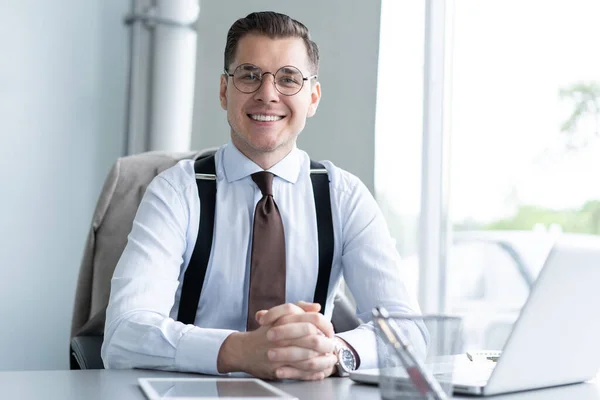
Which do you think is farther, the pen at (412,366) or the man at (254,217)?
the man at (254,217)

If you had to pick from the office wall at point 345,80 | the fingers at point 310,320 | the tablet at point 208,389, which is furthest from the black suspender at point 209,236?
the office wall at point 345,80

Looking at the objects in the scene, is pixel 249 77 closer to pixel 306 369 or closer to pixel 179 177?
pixel 179 177

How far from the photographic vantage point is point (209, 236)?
65.2 inches

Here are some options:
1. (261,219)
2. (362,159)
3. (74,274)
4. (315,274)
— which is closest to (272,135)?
(261,219)

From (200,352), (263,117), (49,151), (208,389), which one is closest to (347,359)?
(200,352)

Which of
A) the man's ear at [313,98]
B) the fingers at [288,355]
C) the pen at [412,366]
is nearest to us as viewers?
the pen at [412,366]

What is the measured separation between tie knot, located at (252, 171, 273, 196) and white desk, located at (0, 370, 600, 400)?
0.64 meters

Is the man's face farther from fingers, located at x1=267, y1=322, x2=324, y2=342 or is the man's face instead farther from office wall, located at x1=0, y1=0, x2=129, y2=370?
office wall, located at x1=0, y1=0, x2=129, y2=370

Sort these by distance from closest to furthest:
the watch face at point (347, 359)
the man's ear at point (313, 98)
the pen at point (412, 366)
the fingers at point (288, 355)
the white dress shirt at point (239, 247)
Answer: the pen at point (412, 366) < the fingers at point (288, 355) < the watch face at point (347, 359) < the white dress shirt at point (239, 247) < the man's ear at point (313, 98)

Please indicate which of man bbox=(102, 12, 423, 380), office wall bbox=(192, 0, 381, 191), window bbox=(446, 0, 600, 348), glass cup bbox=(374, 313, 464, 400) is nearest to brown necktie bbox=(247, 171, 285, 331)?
man bbox=(102, 12, 423, 380)

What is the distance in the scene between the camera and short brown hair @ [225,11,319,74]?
5.75 feet

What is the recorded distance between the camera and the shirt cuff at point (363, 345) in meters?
1.36

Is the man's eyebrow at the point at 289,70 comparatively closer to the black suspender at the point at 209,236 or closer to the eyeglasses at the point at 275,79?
the eyeglasses at the point at 275,79

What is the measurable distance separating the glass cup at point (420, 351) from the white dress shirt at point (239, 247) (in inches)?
23.2
